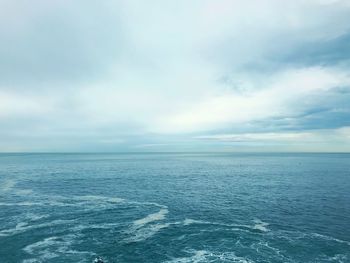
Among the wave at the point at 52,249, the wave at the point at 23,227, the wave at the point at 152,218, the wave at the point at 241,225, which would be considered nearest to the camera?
the wave at the point at 52,249

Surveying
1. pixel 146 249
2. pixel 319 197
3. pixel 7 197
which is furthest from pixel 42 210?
pixel 319 197

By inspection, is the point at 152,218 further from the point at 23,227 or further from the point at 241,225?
the point at 23,227

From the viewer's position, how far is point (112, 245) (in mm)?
61406

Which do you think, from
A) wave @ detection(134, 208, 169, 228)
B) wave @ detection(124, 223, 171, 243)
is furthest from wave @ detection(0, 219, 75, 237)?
wave @ detection(124, 223, 171, 243)

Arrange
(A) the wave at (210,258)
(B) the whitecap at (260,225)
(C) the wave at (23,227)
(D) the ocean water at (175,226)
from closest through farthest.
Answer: (A) the wave at (210,258) → (D) the ocean water at (175,226) → (C) the wave at (23,227) → (B) the whitecap at (260,225)

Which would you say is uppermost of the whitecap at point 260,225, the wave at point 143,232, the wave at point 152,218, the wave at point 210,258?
the wave at point 152,218

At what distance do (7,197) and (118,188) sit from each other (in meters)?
48.3

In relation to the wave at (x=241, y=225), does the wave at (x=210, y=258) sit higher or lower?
lower

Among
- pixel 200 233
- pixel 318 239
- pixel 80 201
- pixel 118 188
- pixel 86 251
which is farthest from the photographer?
pixel 118 188

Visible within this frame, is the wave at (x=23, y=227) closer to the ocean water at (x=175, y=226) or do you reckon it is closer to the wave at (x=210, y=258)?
the ocean water at (x=175, y=226)

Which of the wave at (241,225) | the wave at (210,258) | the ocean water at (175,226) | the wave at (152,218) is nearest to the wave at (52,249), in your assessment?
the ocean water at (175,226)

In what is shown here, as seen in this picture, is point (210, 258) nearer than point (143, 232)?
Yes

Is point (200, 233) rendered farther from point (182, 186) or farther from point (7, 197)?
point (7, 197)

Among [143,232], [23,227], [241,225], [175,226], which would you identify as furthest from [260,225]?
[23,227]
